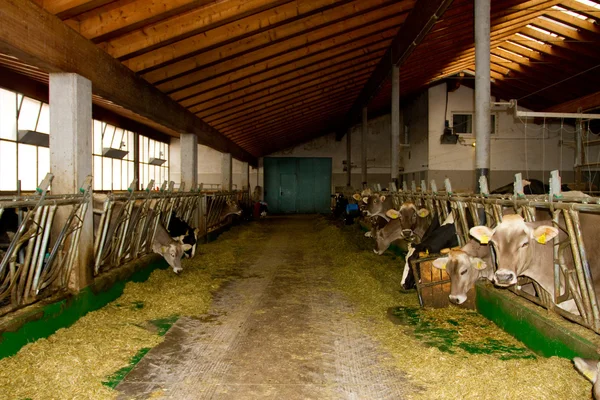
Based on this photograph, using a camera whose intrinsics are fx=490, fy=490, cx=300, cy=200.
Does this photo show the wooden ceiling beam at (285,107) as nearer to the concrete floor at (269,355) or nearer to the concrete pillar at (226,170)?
the concrete pillar at (226,170)

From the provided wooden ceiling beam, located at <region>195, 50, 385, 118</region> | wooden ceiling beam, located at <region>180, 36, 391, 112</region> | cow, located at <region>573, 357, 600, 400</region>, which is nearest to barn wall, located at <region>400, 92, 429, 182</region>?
wooden ceiling beam, located at <region>195, 50, 385, 118</region>

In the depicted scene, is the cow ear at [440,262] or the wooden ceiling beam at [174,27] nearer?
the cow ear at [440,262]

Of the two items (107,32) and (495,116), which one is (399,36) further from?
(495,116)

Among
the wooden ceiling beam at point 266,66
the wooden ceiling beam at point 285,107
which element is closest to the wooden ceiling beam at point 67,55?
the wooden ceiling beam at point 266,66

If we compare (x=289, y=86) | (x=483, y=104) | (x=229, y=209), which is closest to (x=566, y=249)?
(x=483, y=104)

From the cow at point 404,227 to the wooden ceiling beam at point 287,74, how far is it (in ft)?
12.0

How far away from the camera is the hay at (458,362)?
330 centimetres

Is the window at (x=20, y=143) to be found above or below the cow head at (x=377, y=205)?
above

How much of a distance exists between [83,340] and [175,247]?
3.51 m

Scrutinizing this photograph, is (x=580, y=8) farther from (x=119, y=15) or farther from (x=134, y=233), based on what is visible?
(x=134, y=233)

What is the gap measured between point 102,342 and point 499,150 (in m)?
17.7

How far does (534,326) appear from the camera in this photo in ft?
13.9

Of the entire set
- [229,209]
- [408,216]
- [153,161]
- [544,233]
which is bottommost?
[229,209]

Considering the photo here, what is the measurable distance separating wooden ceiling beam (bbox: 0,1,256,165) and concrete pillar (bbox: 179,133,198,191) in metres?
2.67
